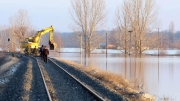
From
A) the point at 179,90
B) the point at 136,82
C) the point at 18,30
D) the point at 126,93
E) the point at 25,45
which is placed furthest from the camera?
the point at 18,30

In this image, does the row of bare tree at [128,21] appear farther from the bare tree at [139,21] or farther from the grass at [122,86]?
the grass at [122,86]

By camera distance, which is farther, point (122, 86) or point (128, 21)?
point (128, 21)

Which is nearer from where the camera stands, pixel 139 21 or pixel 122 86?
pixel 122 86

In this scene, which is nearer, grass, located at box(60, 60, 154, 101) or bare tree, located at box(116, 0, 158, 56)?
grass, located at box(60, 60, 154, 101)

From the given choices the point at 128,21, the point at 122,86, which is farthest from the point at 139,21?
the point at 122,86

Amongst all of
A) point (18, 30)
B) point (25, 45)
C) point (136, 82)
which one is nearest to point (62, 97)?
point (136, 82)

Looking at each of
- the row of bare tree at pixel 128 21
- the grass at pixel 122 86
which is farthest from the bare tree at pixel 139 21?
the grass at pixel 122 86

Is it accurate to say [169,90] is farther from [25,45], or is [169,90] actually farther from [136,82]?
[25,45]

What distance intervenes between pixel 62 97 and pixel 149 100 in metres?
4.28

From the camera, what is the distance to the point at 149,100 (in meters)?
16.1

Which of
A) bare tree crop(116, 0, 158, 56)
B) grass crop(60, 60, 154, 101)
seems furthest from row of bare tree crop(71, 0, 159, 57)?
grass crop(60, 60, 154, 101)

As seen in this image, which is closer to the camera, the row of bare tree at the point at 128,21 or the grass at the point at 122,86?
the grass at the point at 122,86

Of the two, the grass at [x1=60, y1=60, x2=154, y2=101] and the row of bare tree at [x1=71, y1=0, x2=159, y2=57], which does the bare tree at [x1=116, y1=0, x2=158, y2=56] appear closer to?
the row of bare tree at [x1=71, y1=0, x2=159, y2=57]

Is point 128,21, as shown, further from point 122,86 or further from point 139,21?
point 122,86
